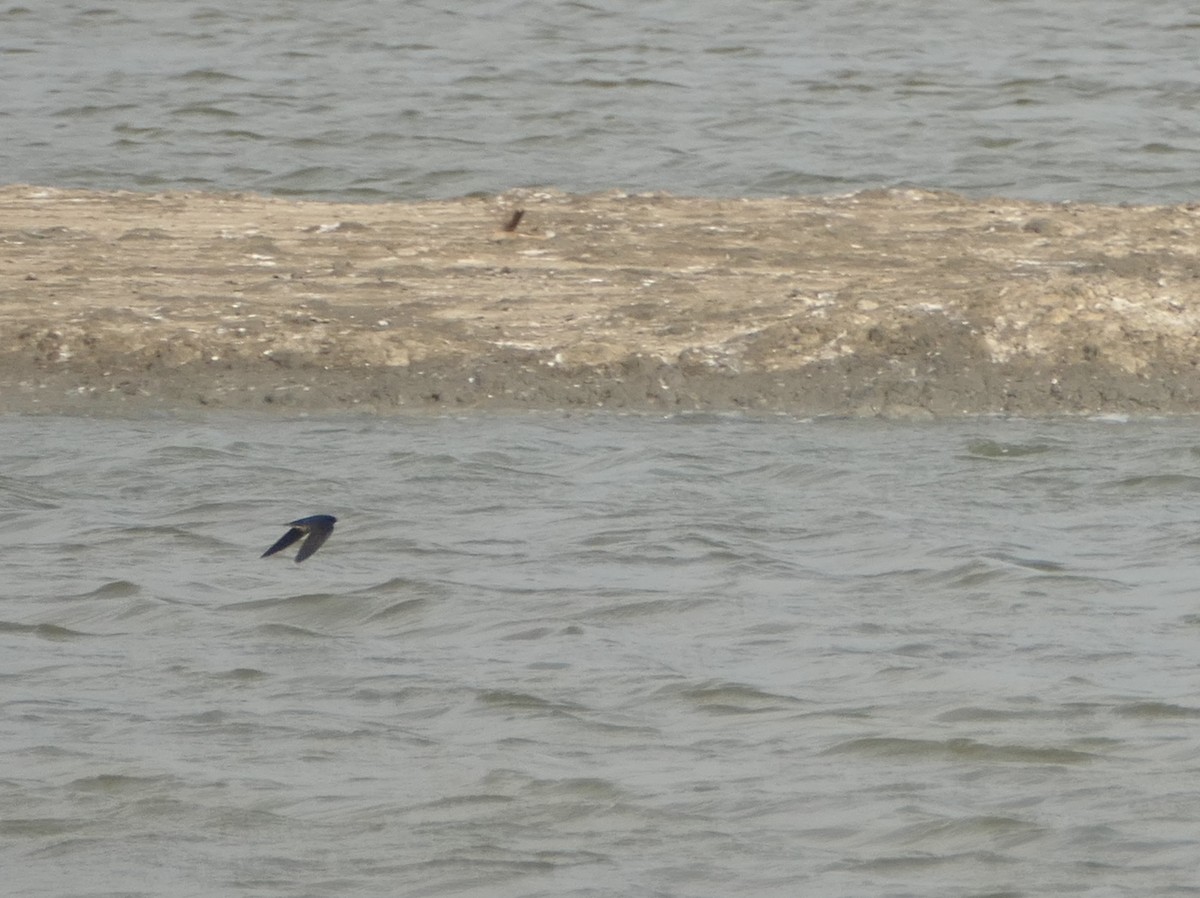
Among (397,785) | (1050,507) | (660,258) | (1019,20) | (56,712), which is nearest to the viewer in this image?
(397,785)

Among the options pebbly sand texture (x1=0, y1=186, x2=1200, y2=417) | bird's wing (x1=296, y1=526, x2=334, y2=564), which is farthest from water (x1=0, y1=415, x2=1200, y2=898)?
pebbly sand texture (x1=0, y1=186, x2=1200, y2=417)

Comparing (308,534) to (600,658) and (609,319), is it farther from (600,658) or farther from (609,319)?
(609,319)

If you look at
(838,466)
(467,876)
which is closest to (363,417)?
(838,466)

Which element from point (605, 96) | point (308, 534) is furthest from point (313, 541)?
point (605, 96)

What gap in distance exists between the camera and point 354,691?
565 cm

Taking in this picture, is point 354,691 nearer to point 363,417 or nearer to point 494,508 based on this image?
point 494,508

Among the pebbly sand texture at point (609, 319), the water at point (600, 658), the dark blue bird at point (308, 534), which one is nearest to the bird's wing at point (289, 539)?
the dark blue bird at point (308, 534)

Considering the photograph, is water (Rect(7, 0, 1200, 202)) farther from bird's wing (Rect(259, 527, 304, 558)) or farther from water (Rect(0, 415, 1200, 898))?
bird's wing (Rect(259, 527, 304, 558))

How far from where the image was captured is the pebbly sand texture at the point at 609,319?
→ 27.3 feet

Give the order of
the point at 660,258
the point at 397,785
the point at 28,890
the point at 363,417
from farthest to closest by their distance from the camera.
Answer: the point at 660,258, the point at 363,417, the point at 397,785, the point at 28,890

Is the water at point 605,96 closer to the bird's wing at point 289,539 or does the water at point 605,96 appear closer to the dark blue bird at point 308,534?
the dark blue bird at point 308,534

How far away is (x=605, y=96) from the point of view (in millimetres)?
15234

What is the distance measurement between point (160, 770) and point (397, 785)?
51cm

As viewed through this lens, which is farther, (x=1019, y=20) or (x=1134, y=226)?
(x=1019, y=20)
